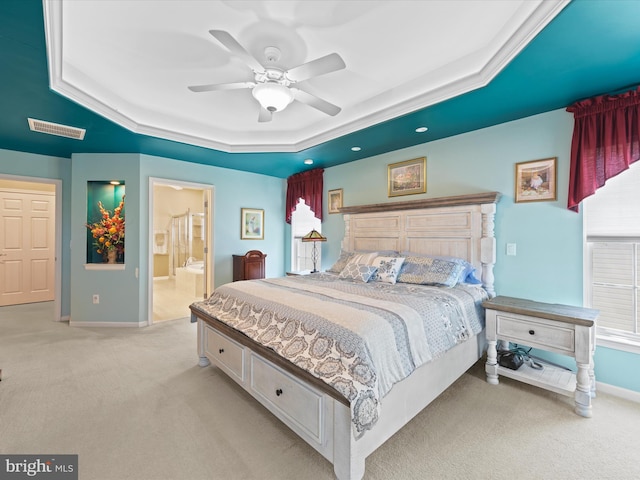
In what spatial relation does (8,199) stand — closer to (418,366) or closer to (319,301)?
(319,301)

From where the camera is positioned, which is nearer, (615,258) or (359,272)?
(615,258)

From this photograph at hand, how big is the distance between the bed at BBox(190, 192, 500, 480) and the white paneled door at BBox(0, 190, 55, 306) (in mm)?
4953

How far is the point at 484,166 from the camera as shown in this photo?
3.16 metres

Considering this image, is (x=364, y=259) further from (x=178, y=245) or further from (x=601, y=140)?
(x=178, y=245)

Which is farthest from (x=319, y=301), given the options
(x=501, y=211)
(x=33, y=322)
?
(x=33, y=322)

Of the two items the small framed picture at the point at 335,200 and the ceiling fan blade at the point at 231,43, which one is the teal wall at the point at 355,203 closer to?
the small framed picture at the point at 335,200

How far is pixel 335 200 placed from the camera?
4840mm

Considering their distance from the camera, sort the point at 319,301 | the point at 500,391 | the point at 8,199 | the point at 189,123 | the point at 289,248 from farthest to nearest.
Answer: the point at 289,248 < the point at 8,199 < the point at 189,123 < the point at 500,391 < the point at 319,301

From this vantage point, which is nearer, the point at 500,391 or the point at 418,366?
the point at 418,366

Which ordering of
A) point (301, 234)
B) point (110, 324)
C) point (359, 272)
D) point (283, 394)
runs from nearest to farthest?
point (283, 394), point (359, 272), point (110, 324), point (301, 234)

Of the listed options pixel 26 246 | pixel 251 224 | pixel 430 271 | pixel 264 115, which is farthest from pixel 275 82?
pixel 26 246

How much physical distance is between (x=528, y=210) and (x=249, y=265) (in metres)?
3.91

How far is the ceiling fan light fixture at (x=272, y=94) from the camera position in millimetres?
2145

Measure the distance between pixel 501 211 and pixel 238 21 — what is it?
2925mm
